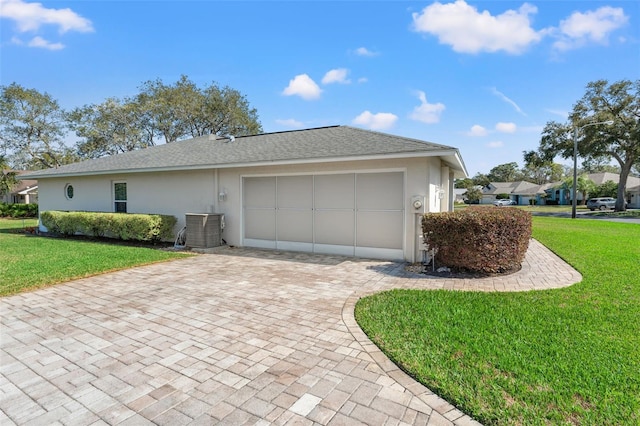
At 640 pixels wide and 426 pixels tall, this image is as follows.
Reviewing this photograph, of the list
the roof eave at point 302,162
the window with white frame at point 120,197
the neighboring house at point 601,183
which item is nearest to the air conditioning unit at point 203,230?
the roof eave at point 302,162

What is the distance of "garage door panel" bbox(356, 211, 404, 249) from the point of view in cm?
838

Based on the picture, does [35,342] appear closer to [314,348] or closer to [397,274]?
[314,348]

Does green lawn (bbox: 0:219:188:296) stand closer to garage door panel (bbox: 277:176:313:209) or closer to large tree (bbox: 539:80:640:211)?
garage door panel (bbox: 277:176:313:209)

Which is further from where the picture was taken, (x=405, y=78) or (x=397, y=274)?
(x=405, y=78)

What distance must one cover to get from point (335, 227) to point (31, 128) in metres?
40.4

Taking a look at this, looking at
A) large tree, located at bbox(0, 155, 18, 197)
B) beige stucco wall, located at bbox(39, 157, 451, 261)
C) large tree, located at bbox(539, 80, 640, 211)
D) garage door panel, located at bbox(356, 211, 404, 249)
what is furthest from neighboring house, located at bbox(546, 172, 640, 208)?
large tree, located at bbox(0, 155, 18, 197)

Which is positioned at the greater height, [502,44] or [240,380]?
[502,44]

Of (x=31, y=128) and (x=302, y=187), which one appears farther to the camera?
(x=31, y=128)

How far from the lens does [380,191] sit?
8586mm

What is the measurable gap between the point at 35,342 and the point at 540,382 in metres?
5.35

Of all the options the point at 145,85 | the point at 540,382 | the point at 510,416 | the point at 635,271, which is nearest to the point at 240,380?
the point at 510,416

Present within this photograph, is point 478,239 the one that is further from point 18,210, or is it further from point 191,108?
point 18,210

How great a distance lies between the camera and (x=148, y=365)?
3.24 m

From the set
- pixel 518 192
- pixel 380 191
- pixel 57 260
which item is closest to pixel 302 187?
pixel 380 191
